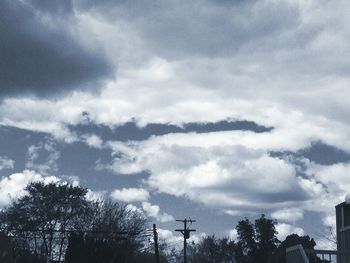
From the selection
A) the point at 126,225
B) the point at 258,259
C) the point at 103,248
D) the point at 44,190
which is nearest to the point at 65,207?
the point at 44,190

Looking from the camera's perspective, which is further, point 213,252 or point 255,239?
point 213,252

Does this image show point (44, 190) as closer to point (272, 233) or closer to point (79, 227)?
point (79, 227)

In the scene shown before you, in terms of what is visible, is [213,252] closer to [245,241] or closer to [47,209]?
[245,241]

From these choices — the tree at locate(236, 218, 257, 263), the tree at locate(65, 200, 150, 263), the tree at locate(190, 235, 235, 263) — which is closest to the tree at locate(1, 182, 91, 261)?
the tree at locate(65, 200, 150, 263)

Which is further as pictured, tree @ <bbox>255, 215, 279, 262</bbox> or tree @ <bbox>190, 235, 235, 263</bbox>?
tree @ <bbox>190, 235, 235, 263</bbox>

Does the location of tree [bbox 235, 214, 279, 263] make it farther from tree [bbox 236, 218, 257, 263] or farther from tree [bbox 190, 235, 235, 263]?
tree [bbox 190, 235, 235, 263]

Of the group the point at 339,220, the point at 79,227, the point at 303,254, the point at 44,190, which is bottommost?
the point at 303,254

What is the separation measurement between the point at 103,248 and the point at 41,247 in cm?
893

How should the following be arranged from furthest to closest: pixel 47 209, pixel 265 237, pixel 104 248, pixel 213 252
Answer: pixel 213 252
pixel 265 237
pixel 47 209
pixel 104 248

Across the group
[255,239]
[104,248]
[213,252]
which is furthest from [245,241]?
[104,248]

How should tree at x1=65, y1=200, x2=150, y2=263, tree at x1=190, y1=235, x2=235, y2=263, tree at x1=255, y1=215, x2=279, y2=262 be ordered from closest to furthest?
1. tree at x1=65, y1=200, x2=150, y2=263
2. tree at x1=255, y1=215, x2=279, y2=262
3. tree at x1=190, y1=235, x2=235, y2=263

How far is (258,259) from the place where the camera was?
74.1 m

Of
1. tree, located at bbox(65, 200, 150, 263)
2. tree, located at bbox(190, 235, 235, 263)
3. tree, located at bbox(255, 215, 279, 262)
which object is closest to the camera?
tree, located at bbox(65, 200, 150, 263)

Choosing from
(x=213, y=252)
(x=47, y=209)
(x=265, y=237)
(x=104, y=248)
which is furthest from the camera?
(x=213, y=252)
